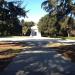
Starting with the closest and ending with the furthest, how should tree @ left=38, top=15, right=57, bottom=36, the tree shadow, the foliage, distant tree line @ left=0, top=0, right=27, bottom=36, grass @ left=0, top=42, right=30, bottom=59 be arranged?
1. the tree shadow
2. grass @ left=0, top=42, right=30, bottom=59
3. distant tree line @ left=0, top=0, right=27, bottom=36
4. tree @ left=38, top=15, right=57, bottom=36
5. the foliage

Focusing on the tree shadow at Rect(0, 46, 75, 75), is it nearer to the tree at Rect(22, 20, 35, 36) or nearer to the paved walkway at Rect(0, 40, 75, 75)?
the paved walkway at Rect(0, 40, 75, 75)

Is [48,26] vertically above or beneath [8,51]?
above

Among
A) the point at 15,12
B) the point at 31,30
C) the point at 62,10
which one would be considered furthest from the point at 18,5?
the point at 31,30

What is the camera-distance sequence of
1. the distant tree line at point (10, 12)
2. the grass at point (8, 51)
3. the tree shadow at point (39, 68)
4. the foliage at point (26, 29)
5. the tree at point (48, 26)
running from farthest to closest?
the foliage at point (26, 29), the tree at point (48, 26), the distant tree line at point (10, 12), the grass at point (8, 51), the tree shadow at point (39, 68)

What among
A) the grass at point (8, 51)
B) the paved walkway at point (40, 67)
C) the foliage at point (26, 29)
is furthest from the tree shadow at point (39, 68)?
the foliage at point (26, 29)

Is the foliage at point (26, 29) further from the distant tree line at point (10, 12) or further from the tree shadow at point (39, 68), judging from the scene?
the tree shadow at point (39, 68)

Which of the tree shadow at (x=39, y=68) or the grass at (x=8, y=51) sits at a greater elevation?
the tree shadow at (x=39, y=68)

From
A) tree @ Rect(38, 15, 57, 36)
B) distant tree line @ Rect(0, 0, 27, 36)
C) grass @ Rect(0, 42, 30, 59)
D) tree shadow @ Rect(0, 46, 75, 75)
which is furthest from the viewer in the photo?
tree @ Rect(38, 15, 57, 36)

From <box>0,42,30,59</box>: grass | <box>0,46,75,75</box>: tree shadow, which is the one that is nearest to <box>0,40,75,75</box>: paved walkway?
<box>0,46,75,75</box>: tree shadow

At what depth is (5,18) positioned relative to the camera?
35.9 meters

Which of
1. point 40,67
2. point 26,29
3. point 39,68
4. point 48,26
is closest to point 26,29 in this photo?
point 26,29

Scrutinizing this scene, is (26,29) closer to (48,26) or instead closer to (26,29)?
(26,29)

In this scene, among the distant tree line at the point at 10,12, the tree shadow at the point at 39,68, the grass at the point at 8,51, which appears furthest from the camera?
the distant tree line at the point at 10,12

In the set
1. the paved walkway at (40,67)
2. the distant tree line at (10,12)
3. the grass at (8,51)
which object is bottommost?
the grass at (8,51)
